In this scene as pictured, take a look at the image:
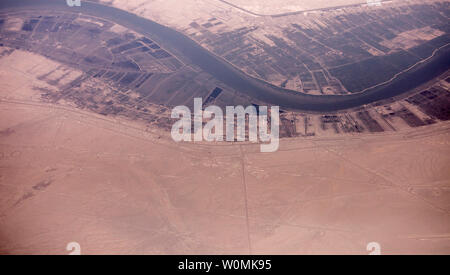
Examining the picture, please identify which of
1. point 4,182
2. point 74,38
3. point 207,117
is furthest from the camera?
point 74,38

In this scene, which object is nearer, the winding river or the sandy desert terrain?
the sandy desert terrain

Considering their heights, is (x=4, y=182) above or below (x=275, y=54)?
below

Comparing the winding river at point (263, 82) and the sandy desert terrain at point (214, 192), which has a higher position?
the winding river at point (263, 82)

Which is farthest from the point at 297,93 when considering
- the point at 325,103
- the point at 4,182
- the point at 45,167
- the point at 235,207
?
the point at 4,182

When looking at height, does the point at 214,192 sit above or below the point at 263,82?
below

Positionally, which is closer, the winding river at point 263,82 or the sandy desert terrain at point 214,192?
the sandy desert terrain at point 214,192

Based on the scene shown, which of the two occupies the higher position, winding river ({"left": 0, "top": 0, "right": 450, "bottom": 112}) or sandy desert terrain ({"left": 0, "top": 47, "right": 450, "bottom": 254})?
winding river ({"left": 0, "top": 0, "right": 450, "bottom": 112})

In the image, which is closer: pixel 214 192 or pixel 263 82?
pixel 214 192

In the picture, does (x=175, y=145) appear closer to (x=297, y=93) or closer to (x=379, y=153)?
(x=297, y=93)
